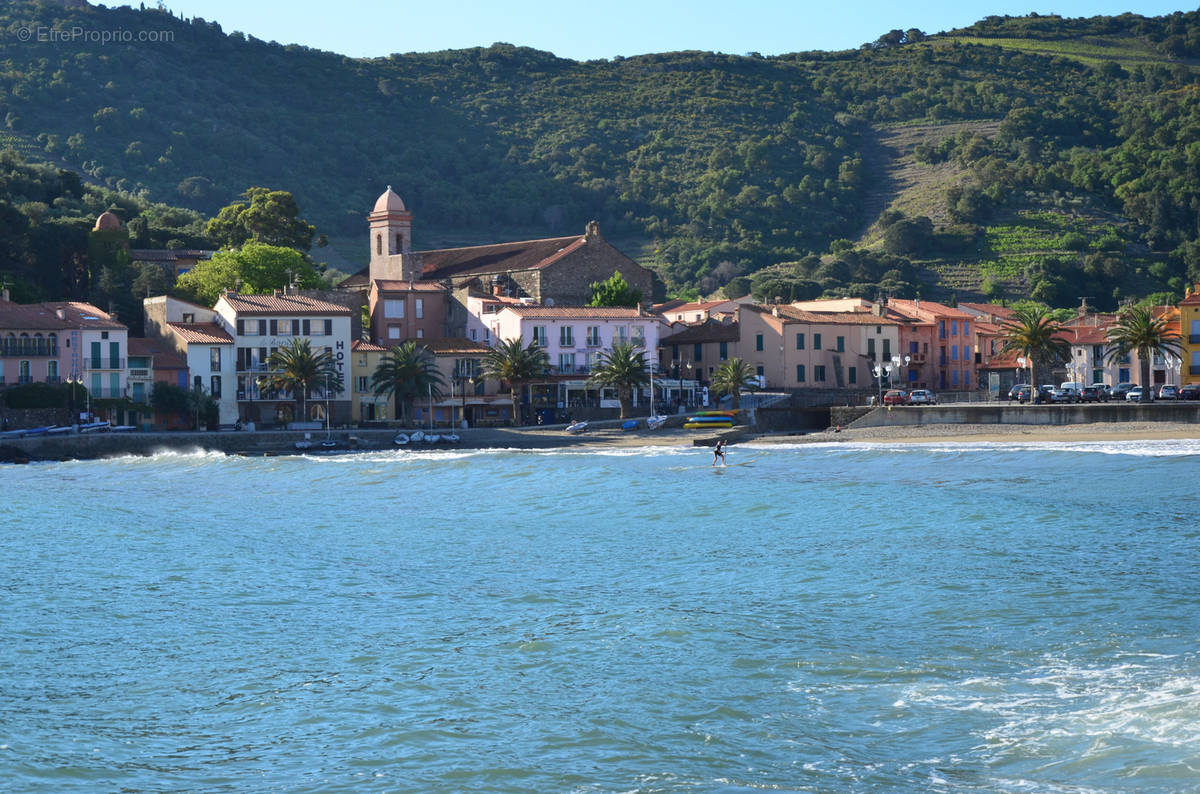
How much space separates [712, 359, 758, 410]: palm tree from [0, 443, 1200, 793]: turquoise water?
33735 mm

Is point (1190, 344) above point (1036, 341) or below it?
below

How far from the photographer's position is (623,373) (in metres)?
77.2

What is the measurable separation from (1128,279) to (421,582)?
125 meters

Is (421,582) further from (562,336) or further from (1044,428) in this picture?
(562,336)

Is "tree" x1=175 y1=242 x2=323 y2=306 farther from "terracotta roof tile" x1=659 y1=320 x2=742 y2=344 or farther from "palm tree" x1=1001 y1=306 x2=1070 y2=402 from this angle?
"palm tree" x1=1001 y1=306 x2=1070 y2=402

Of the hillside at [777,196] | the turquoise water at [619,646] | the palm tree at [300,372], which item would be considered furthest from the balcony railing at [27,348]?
the hillside at [777,196]

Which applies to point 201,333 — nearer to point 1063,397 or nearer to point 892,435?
point 892,435

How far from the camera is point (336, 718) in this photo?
18.8 meters

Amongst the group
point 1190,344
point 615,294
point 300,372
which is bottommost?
point 300,372

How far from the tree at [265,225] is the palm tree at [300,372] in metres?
32.0

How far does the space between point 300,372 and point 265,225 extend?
3684 centimetres

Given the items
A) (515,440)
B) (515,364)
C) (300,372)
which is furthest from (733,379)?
(300,372)

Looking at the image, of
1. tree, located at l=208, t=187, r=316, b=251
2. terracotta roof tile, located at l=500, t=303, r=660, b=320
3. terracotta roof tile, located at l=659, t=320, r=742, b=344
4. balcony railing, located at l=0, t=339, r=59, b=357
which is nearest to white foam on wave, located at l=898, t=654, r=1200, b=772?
terracotta roof tile, located at l=500, t=303, r=660, b=320

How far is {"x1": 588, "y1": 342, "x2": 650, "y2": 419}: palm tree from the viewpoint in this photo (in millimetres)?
77188
